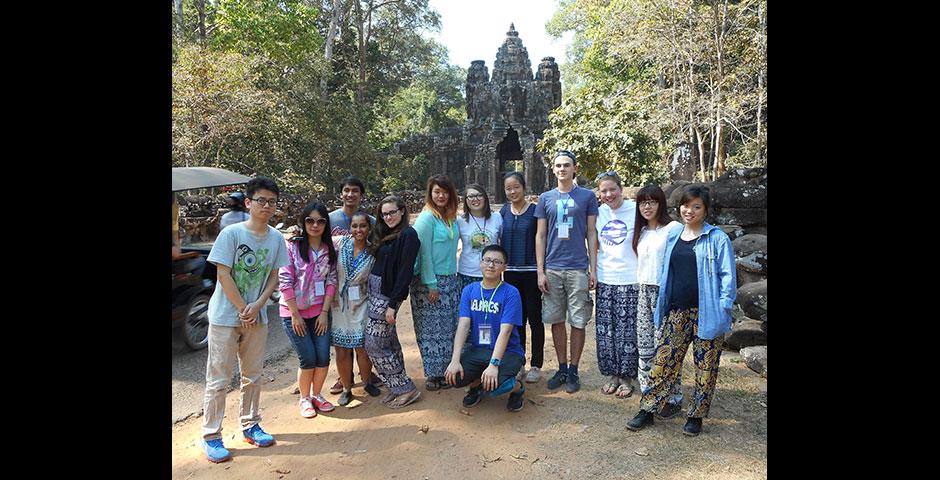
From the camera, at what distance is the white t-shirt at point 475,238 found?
4.28 meters

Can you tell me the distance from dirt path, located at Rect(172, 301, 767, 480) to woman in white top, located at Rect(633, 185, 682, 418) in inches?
10.4

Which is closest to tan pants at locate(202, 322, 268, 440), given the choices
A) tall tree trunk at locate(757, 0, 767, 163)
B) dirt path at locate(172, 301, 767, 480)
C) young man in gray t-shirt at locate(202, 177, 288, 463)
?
young man in gray t-shirt at locate(202, 177, 288, 463)

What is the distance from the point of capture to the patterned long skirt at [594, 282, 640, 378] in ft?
13.3

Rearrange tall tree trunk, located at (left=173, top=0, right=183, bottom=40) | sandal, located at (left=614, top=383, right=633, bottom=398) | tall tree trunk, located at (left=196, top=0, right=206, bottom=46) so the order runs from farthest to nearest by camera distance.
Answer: tall tree trunk, located at (left=196, top=0, right=206, bottom=46)
tall tree trunk, located at (left=173, top=0, right=183, bottom=40)
sandal, located at (left=614, top=383, right=633, bottom=398)

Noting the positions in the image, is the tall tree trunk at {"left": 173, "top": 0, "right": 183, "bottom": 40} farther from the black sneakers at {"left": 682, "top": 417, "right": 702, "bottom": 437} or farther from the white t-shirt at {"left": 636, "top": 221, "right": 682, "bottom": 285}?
the black sneakers at {"left": 682, "top": 417, "right": 702, "bottom": 437}

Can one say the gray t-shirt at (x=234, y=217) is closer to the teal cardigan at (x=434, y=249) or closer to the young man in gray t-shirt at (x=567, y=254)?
the teal cardigan at (x=434, y=249)

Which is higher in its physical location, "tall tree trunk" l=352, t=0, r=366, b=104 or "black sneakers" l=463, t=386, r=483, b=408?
"tall tree trunk" l=352, t=0, r=366, b=104

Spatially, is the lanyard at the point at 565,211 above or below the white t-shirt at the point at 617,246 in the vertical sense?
above

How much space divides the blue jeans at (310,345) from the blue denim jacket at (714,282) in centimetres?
259

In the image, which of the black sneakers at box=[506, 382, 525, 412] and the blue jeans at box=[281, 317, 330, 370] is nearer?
the blue jeans at box=[281, 317, 330, 370]

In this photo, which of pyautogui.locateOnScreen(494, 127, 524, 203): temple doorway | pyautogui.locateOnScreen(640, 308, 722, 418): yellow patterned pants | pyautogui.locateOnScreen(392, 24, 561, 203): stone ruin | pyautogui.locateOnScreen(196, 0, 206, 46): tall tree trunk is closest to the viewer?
pyautogui.locateOnScreen(640, 308, 722, 418): yellow patterned pants

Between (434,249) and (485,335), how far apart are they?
2.56 ft

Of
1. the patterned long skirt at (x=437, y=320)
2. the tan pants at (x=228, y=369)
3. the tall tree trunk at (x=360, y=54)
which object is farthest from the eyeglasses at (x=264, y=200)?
the tall tree trunk at (x=360, y=54)
